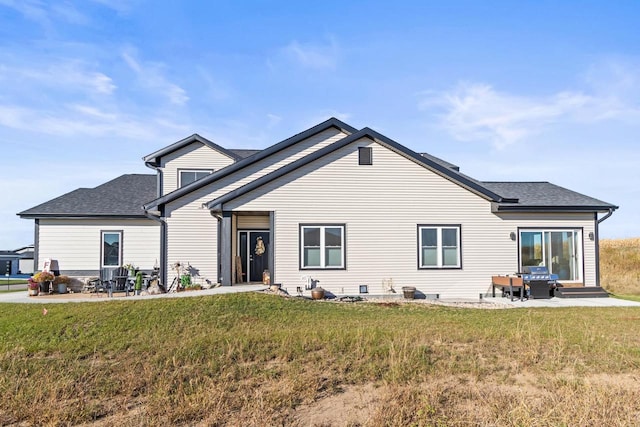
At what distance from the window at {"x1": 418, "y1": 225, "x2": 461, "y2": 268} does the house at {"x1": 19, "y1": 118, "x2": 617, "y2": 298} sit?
3 centimetres

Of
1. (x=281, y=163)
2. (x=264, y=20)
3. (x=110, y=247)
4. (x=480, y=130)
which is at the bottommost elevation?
(x=110, y=247)

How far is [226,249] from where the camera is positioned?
1507 centimetres

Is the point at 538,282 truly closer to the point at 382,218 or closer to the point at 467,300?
the point at 467,300

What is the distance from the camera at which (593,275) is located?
16.2 meters

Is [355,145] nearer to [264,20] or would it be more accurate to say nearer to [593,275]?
[264,20]

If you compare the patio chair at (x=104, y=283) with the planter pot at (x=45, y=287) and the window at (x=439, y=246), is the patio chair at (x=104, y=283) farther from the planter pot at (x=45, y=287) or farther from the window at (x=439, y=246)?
the window at (x=439, y=246)

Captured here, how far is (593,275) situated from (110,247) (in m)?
18.0

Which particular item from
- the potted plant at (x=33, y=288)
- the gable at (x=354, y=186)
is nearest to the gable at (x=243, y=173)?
the gable at (x=354, y=186)

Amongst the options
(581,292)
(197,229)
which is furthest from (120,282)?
(581,292)

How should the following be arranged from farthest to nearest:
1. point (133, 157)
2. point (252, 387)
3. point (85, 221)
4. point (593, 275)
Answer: point (133, 157) < point (85, 221) < point (593, 275) < point (252, 387)

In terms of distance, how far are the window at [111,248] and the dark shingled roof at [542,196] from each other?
14.4 meters

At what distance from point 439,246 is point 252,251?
22.7ft

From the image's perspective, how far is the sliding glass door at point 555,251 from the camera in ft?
53.2

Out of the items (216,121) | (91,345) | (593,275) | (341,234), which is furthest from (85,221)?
(593,275)
